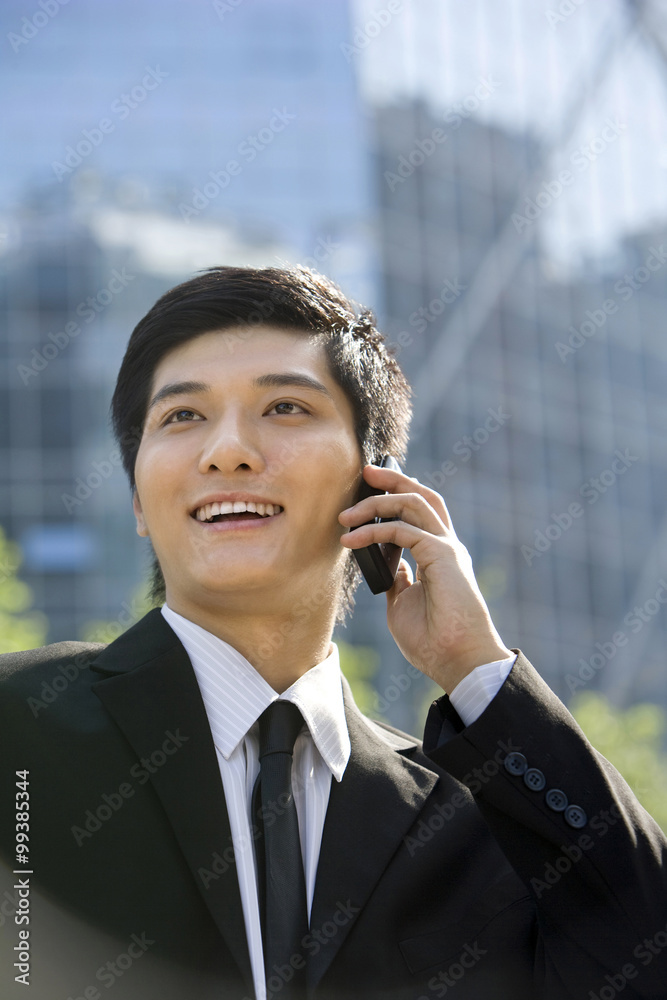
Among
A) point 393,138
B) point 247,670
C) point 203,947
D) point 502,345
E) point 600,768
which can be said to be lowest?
point 203,947

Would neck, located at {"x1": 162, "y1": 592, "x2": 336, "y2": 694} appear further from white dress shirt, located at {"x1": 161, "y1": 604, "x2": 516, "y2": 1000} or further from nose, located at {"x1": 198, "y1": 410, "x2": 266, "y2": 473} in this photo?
nose, located at {"x1": 198, "y1": 410, "x2": 266, "y2": 473}

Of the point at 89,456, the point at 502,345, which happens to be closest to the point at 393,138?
the point at 502,345

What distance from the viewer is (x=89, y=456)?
27.5 meters

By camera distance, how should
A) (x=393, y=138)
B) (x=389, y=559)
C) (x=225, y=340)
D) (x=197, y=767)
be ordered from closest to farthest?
(x=197, y=767), (x=225, y=340), (x=389, y=559), (x=393, y=138)

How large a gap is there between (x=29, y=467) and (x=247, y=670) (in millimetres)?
25819

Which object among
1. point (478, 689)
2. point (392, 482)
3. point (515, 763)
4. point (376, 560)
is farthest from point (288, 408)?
point (515, 763)

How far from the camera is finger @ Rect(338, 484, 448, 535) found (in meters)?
2.94

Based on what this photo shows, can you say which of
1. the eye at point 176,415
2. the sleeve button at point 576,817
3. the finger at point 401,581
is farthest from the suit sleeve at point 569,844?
the eye at point 176,415

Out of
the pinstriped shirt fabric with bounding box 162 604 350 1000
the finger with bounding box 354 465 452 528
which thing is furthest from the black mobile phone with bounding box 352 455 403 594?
the pinstriped shirt fabric with bounding box 162 604 350 1000

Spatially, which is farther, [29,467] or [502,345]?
[502,345]

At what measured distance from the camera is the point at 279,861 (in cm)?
244

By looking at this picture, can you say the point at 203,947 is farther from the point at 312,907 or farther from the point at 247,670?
the point at 247,670

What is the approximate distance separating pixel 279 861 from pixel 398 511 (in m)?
1.03

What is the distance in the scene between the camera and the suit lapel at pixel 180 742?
7.74 feet
